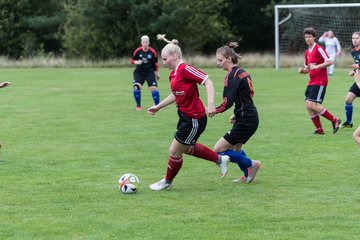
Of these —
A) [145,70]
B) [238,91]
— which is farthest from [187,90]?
[145,70]

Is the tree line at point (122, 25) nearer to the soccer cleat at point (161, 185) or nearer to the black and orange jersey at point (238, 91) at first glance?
the black and orange jersey at point (238, 91)

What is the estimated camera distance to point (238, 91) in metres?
7.91

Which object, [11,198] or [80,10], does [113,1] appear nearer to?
[80,10]

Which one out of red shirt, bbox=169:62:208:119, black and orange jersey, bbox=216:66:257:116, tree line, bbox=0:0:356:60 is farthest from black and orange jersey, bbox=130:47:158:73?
tree line, bbox=0:0:356:60

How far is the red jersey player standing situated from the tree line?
3164 centimetres

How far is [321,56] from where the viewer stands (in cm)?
1218

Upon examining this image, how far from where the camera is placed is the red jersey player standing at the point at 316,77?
39.6 feet

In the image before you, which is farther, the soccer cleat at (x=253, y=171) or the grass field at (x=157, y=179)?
the soccer cleat at (x=253, y=171)

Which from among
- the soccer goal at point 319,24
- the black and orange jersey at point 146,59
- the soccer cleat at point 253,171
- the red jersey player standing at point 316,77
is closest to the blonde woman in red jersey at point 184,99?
the soccer cleat at point 253,171

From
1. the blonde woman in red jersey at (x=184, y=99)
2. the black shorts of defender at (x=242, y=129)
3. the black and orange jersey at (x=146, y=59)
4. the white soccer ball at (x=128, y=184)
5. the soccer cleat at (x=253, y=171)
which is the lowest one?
the black and orange jersey at (x=146, y=59)

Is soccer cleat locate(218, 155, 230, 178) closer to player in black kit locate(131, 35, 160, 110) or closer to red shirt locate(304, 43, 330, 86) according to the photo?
red shirt locate(304, 43, 330, 86)

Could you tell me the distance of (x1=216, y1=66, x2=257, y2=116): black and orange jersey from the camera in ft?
25.5

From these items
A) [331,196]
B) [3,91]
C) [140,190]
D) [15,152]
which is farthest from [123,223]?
[3,91]

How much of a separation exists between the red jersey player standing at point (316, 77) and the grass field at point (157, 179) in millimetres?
396
